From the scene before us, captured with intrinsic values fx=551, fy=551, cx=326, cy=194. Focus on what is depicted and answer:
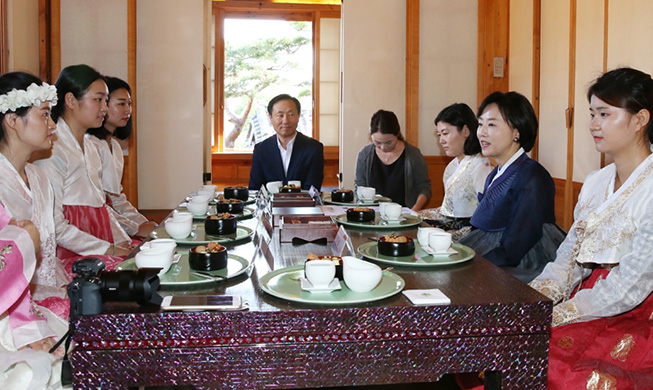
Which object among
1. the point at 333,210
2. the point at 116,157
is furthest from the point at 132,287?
the point at 116,157

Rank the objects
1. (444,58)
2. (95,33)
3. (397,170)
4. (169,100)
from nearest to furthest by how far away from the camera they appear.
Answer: (397,170), (95,33), (169,100), (444,58)

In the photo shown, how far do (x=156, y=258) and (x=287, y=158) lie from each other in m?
2.70

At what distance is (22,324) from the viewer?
149 cm

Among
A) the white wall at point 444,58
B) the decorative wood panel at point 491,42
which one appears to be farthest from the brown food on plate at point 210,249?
the decorative wood panel at point 491,42

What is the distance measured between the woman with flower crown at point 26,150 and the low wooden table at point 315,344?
35.0 inches

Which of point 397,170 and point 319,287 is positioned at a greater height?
point 397,170

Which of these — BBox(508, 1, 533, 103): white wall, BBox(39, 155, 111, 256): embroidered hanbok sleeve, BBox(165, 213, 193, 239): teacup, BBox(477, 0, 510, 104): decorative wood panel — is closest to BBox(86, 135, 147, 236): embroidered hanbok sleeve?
BBox(39, 155, 111, 256): embroidered hanbok sleeve

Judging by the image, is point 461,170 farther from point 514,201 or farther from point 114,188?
point 114,188

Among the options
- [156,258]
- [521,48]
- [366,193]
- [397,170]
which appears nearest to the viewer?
[156,258]

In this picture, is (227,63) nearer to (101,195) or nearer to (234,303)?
(101,195)

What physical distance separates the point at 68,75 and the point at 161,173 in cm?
246

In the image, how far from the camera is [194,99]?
16.4ft

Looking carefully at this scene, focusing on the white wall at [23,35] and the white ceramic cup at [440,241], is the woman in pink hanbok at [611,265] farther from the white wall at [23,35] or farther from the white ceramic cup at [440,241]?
the white wall at [23,35]

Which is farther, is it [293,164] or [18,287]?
[293,164]
